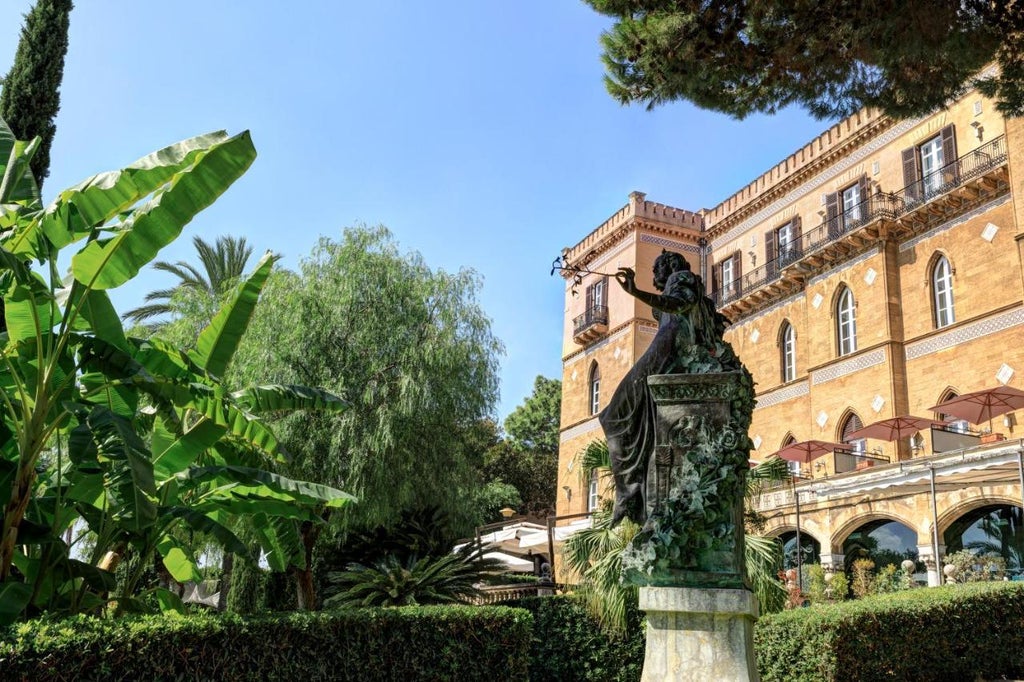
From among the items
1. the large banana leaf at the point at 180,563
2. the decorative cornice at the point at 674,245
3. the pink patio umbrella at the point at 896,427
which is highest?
the decorative cornice at the point at 674,245

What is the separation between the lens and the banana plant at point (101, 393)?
23.8ft

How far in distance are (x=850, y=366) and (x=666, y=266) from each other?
20844 mm

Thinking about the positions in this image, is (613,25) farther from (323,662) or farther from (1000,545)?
(1000,545)

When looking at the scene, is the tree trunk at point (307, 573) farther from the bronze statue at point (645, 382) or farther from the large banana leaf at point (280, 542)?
the bronze statue at point (645, 382)

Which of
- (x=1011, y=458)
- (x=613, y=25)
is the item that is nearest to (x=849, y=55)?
(x=613, y=25)

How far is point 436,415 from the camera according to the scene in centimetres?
1739

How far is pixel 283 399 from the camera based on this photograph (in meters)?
10.0

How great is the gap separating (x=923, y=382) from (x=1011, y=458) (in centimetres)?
841

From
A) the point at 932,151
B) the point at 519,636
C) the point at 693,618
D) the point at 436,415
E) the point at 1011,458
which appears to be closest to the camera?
the point at 693,618

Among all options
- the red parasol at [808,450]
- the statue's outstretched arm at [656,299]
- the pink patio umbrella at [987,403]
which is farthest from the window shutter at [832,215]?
the statue's outstretched arm at [656,299]

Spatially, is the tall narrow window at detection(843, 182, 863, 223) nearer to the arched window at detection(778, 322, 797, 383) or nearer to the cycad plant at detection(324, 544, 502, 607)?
the arched window at detection(778, 322, 797, 383)

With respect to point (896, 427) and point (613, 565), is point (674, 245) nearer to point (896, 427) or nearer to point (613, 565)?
point (896, 427)

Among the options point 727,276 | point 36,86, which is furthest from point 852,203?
point 36,86

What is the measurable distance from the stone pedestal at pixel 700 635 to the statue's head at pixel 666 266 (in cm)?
239
